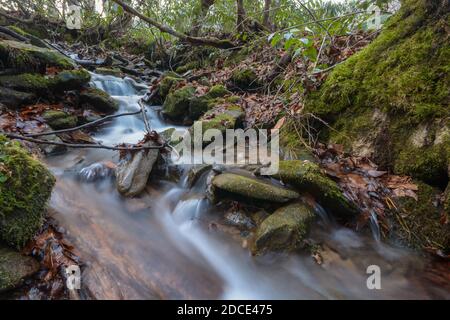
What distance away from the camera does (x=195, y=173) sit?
3373 millimetres

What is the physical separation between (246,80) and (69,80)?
3486 mm

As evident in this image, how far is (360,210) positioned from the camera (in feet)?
8.40

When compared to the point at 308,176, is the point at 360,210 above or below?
below

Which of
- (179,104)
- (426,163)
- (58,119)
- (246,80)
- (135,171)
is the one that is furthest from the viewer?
(246,80)

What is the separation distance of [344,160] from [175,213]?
1.94 m

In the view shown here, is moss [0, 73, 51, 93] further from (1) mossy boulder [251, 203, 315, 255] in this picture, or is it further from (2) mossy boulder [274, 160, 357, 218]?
(1) mossy boulder [251, 203, 315, 255]

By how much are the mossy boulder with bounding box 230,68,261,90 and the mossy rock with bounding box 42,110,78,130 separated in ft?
11.0

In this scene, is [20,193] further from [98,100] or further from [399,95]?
[98,100]

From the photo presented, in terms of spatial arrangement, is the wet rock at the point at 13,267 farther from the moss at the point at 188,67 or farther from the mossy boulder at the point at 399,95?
the moss at the point at 188,67

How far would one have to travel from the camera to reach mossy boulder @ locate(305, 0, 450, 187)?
2.55 meters

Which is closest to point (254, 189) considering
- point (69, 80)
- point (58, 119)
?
point (58, 119)

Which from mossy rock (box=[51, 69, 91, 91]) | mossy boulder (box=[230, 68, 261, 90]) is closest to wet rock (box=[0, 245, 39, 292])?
mossy rock (box=[51, 69, 91, 91])

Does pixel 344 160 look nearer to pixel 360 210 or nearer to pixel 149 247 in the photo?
pixel 360 210
